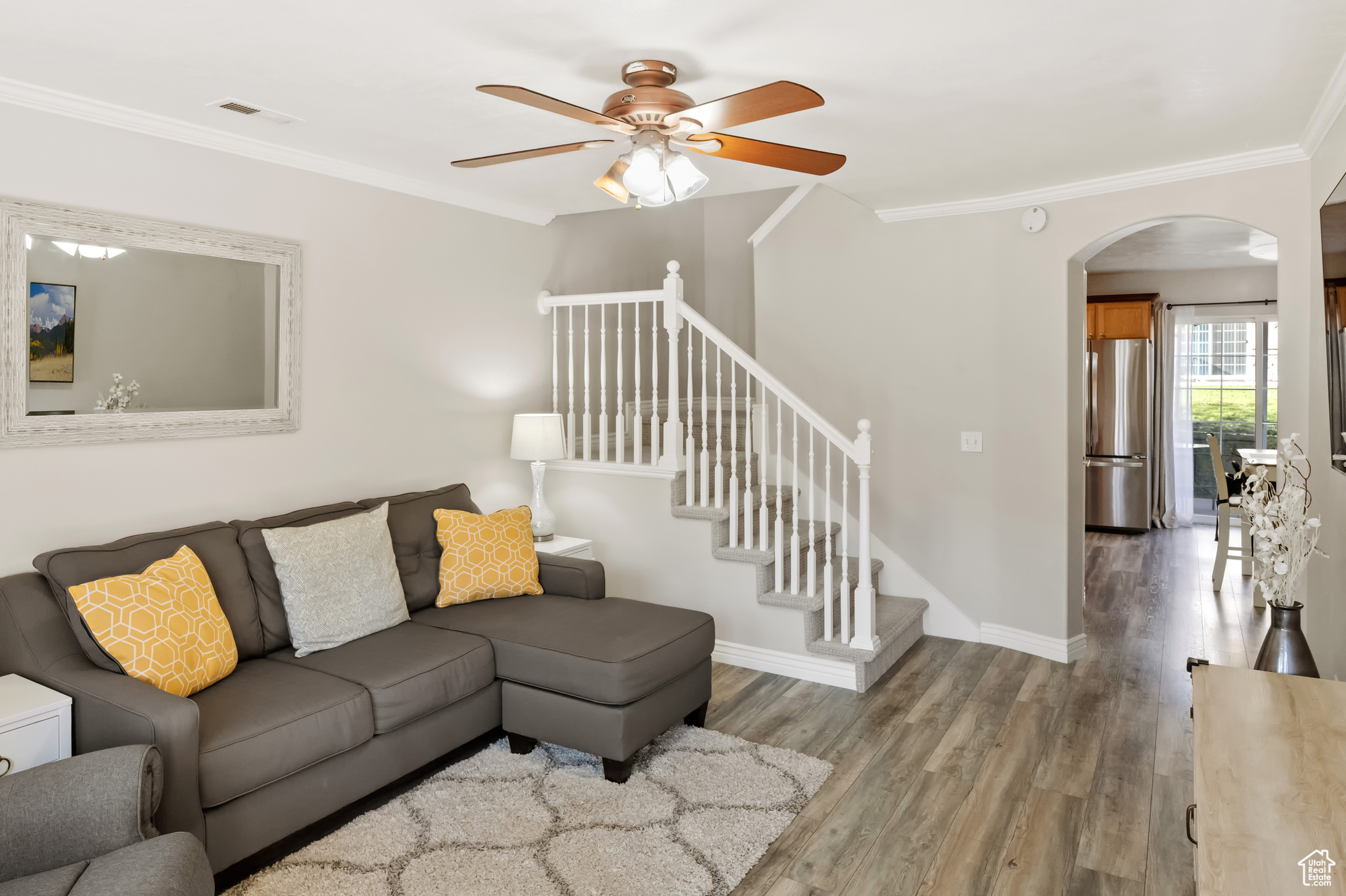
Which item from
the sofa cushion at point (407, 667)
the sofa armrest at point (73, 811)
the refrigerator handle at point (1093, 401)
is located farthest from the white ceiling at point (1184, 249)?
the sofa armrest at point (73, 811)

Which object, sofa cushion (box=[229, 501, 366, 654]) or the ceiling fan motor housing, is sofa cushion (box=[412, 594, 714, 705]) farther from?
the ceiling fan motor housing

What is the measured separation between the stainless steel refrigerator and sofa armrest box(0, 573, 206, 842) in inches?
289

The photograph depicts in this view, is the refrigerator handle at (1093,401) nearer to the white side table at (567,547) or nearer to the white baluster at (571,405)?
the white baluster at (571,405)

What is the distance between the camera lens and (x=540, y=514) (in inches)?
172

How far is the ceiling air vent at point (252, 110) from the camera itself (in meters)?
2.84

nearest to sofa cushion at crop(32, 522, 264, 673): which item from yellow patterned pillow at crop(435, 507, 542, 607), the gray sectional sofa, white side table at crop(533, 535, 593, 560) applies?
the gray sectional sofa

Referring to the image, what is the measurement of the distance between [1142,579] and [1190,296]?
10.8ft

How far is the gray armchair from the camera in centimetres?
166

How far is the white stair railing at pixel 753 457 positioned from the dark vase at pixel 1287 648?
1.55 metres

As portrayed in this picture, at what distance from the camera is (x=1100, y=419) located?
7.67 meters

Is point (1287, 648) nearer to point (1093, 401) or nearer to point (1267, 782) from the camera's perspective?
point (1267, 782)

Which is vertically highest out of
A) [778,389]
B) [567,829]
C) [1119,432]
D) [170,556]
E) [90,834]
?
[778,389]

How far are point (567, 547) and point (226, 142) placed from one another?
2.27 m

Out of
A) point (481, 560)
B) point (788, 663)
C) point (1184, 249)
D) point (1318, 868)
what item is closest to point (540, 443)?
point (481, 560)
